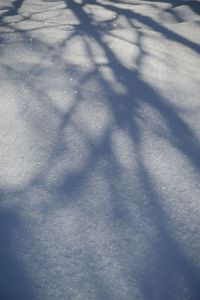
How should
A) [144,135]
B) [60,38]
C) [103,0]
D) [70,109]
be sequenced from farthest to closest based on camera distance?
[103,0], [60,38], [70,109], [144,135]

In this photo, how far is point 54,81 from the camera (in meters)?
5.36

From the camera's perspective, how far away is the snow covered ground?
2.76 metres

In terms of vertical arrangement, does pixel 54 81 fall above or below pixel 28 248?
above

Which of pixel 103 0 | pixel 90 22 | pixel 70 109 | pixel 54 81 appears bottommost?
pixel 70 109

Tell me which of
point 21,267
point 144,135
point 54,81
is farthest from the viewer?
point 54,81

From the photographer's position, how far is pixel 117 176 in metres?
3.62

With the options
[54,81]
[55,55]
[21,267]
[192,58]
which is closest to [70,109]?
[54,81]

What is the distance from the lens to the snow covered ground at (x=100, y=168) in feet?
9.05

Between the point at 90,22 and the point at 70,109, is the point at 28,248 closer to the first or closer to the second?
the point at 70,109

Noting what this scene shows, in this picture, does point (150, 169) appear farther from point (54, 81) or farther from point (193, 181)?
point (54, 81)

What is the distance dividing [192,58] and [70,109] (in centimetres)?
Result: 321

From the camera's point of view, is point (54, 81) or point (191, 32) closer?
point (54, 81)

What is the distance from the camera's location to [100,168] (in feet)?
12.2

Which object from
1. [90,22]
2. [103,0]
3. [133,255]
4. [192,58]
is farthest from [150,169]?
[103,0]
